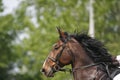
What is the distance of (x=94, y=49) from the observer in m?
12.5

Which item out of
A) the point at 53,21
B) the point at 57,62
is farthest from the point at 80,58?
the point at 53,21

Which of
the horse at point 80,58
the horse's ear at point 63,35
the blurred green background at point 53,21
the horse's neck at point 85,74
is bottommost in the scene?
the horse's neck at point 85,74

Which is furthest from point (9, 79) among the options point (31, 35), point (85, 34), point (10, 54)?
point (85, 34)

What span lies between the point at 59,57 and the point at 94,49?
77 cm

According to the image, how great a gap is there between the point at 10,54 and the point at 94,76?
36.6 m

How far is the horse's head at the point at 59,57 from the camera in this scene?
12.4 m

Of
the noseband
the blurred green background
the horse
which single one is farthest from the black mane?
the blurred green background

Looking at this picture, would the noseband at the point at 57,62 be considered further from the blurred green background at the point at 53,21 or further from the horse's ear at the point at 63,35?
the blurred green background at the point at 53,21

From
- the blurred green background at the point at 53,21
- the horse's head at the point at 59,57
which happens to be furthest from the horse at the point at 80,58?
the blurred green background at the point at 53,21

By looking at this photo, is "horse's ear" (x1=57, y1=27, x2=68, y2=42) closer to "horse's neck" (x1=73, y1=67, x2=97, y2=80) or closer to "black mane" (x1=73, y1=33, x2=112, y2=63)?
"black mane" (x1=73, y1=33, x2=112, y2=63)

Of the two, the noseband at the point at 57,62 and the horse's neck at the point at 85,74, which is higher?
the noseband at the point at 57,62

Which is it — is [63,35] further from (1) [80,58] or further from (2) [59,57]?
(1) [80,58]

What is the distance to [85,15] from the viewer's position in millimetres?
38719

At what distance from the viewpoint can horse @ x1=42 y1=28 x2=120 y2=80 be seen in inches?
482
